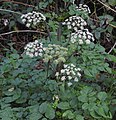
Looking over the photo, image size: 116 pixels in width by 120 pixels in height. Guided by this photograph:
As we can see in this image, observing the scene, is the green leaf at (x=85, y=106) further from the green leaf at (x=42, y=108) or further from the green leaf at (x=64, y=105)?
the green leaf at (x=42, y=108)

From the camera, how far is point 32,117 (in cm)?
186

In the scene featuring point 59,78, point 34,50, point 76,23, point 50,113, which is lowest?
point 50,113

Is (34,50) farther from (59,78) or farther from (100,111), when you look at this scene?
(100,111)

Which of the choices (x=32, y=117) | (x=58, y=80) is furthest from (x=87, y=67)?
(x=32, y=117)

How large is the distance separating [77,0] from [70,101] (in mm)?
1790

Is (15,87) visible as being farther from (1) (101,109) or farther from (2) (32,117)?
(1) (101,109)

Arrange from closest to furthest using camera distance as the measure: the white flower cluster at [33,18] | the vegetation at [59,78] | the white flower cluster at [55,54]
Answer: the white flower cluster at [55,54]
the vegetation at [59,78]
the white flower cluster at [33,18]

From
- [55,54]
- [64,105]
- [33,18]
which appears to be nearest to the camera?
[55,54]

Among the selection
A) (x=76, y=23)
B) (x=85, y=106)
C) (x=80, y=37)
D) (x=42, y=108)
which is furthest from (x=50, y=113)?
(x=76, y=23)

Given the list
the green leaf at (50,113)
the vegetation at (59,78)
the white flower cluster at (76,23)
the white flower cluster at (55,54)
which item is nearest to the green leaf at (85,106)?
the vegetation at (59,78)

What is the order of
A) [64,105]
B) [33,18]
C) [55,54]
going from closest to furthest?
[55,54]
[64,105]
[33,18]

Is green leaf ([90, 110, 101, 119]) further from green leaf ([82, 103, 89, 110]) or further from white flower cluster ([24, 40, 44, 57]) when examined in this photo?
white flower cluster ([24, 40, 44, 57])

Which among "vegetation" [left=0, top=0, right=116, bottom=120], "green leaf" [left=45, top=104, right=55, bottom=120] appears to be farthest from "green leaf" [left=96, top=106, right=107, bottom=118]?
"green leaf" [left=45, top=104, right=55, bottom=120]

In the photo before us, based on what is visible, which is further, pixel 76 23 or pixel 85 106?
pixel 76 23
